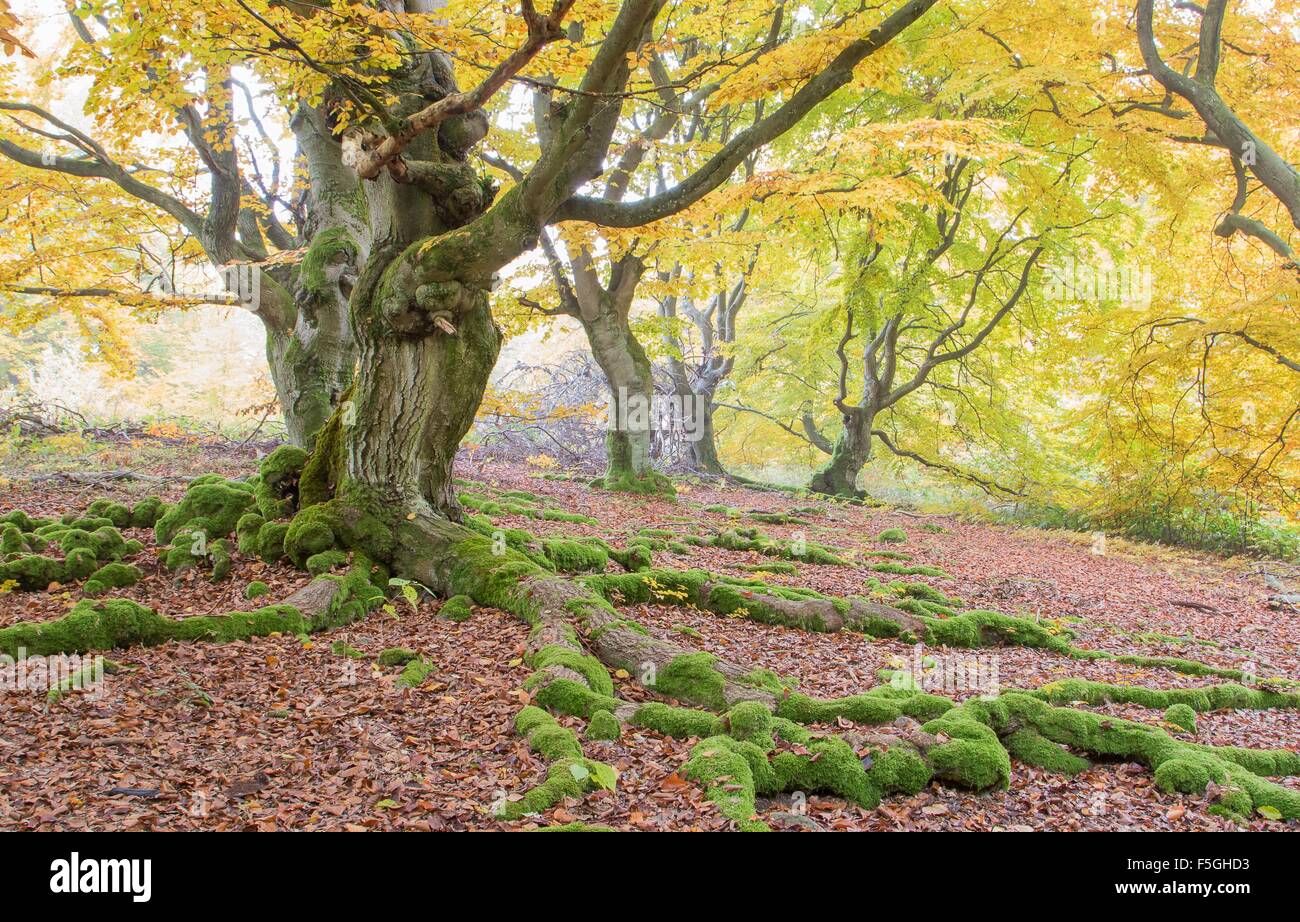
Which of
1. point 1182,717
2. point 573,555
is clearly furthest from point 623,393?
point 1182,717

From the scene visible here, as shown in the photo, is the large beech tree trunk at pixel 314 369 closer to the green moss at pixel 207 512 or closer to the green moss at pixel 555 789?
the green moss at pixel 207 512

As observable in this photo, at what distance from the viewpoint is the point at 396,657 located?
16.2ft

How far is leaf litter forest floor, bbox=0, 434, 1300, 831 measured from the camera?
10.6ft

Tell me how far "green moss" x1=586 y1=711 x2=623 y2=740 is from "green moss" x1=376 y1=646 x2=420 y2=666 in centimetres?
151

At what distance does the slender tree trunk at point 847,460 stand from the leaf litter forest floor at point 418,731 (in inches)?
374

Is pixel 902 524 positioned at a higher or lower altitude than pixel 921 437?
lower

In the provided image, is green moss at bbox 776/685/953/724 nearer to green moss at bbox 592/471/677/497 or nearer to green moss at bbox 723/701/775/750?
green moss at bbox 723/701/775/750

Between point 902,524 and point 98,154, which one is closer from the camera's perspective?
point 98,154

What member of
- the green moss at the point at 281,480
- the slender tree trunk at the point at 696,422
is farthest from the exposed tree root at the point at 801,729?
the slender tree trunk at the point at 696,422
